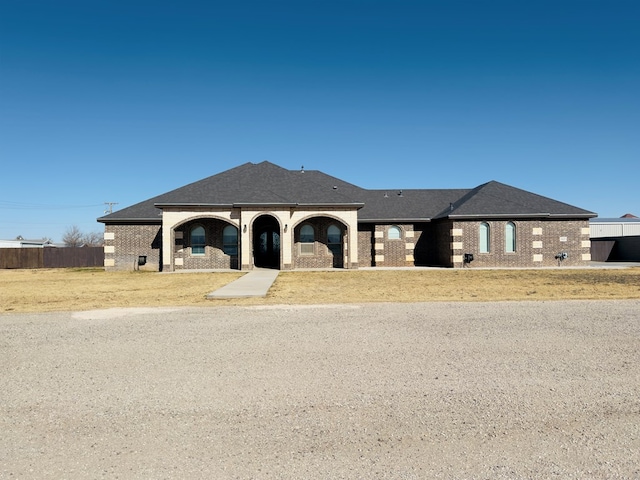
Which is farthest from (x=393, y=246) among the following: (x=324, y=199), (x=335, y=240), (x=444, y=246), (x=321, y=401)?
(x=321, y=401)

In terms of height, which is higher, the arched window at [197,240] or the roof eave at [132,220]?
the roof eave at [132,220]

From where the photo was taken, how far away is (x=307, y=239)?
83.1 ft

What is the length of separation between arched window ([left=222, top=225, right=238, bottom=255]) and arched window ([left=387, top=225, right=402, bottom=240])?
10267mm

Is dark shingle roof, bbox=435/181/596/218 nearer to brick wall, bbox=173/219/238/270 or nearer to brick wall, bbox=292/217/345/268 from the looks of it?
brick wall, bbox=292/217/345/268

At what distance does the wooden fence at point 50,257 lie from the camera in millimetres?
31359

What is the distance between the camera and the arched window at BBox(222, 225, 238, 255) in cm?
2488

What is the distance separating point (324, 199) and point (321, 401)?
20511 millimetres

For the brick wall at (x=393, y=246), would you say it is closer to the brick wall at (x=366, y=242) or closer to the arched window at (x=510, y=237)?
the brick wall at (x=366, y=242)

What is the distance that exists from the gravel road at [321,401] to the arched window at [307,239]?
689 inches

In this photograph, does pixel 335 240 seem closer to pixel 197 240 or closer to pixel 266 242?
pixel 266 242

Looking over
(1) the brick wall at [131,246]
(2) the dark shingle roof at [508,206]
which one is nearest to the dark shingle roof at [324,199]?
(2) the dark shingle roof at [508,206]

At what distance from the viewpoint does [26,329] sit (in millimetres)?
7758

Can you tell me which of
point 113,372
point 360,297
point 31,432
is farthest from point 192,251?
point 31,432

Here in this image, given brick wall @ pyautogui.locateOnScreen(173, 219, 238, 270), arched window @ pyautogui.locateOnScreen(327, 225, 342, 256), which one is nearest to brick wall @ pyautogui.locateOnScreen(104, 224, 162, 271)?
brick wall @ pyautogui.locateOnScreen(173, 219, 238, 270)
